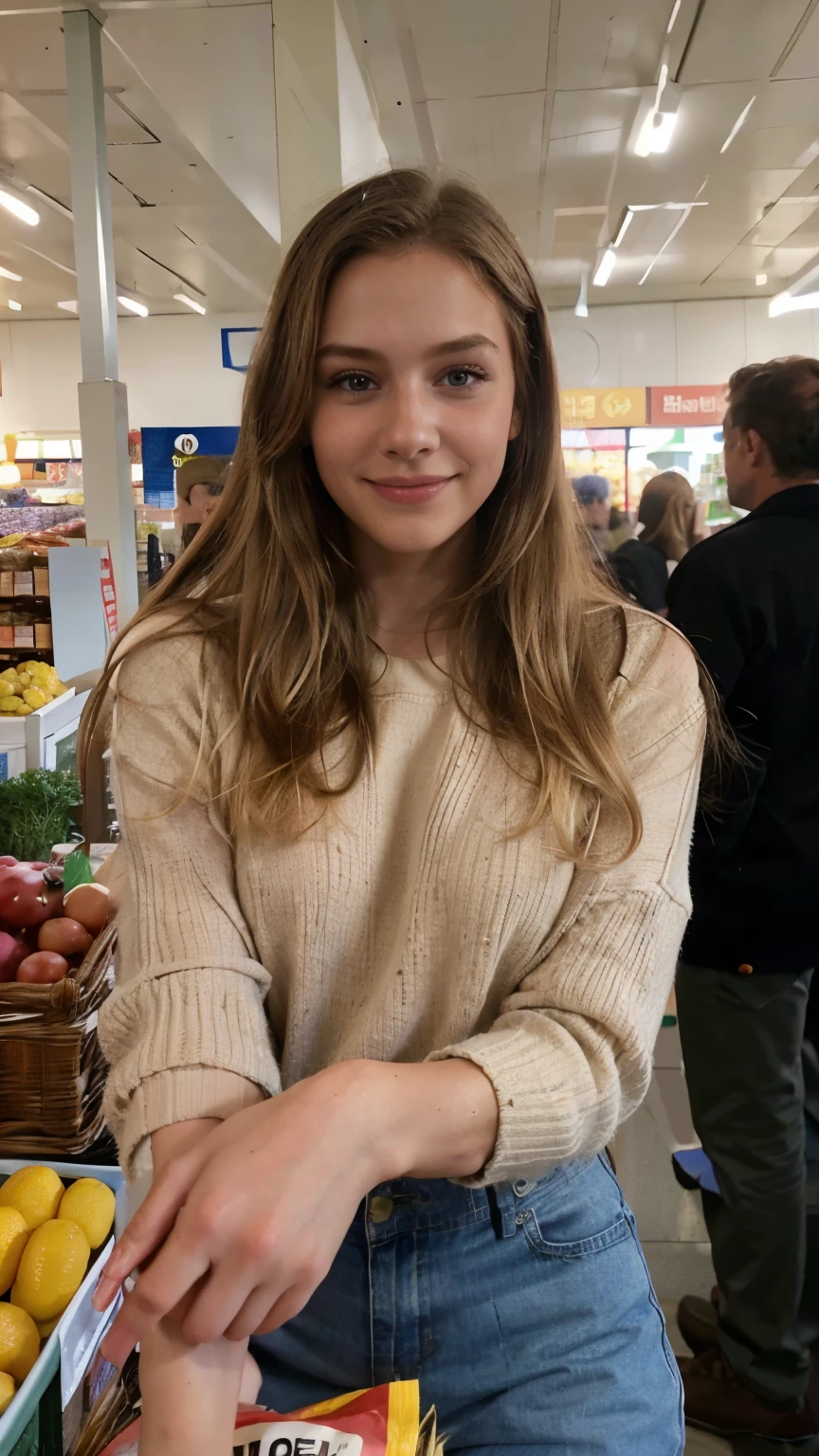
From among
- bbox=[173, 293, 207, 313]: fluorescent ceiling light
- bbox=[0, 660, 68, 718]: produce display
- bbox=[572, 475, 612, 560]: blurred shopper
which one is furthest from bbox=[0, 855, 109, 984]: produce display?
bbox=[173, 293, 207, 313]: fluorescent ceiling light

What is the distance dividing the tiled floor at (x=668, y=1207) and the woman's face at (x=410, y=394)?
1743mm

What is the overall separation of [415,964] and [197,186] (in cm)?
567

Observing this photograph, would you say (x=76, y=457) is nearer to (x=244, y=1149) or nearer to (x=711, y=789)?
(x=711, y=789)

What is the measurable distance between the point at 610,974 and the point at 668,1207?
1939 millimetres

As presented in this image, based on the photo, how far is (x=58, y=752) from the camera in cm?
235

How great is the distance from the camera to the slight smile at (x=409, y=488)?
2.99 ft

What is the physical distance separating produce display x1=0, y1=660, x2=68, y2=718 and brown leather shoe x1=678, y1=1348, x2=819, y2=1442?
71.6 inches

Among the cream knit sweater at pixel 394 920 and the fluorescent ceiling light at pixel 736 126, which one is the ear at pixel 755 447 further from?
the fluorescent ceiling light at pixel 736 126

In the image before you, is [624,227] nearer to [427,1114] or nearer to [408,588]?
[408,588]

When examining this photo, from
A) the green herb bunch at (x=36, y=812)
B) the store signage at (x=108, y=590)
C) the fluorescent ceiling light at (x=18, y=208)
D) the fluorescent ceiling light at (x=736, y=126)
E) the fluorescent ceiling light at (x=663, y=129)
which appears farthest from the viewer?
the fluorescent ceiling light at (x=18, y=208)

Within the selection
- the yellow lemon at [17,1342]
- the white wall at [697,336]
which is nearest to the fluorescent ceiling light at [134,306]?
the white wall at [697,336]

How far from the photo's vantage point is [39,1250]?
3.40ft

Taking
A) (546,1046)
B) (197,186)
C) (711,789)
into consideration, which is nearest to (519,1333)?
(546,1046)

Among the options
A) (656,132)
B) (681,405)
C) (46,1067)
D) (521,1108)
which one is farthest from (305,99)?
(681,405)
